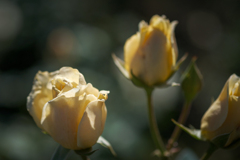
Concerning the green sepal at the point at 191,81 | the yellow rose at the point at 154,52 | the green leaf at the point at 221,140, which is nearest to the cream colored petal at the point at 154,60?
the yellow rose at the point at 154,52

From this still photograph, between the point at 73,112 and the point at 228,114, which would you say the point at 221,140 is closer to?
the point at 228,114

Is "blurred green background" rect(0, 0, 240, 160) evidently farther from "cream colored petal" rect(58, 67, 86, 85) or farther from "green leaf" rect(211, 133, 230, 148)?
"cream colored petal" rect(58, 67, 86, 85)

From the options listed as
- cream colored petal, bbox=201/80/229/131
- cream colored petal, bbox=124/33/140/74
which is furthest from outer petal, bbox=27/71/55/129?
cream colored petal, bbox=201/80/229/131

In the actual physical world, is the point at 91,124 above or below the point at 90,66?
above

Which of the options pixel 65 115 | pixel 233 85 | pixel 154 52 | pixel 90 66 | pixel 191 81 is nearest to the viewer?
pixel 65 115

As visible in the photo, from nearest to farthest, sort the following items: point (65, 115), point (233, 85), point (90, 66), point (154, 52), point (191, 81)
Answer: point (65, 115) → point (233, 85) → point (154, 52) → point (191, 81) → point (90, 66)

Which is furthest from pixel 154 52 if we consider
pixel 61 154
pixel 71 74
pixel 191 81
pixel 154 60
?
pixel 61 154

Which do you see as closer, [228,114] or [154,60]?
[228,114]
